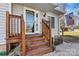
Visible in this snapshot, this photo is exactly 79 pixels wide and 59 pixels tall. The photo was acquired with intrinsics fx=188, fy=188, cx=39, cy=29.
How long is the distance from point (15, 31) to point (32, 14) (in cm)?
69

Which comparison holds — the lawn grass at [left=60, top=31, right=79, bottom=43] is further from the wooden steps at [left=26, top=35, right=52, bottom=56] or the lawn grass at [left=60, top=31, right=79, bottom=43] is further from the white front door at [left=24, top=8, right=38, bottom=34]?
the white front door at [left=24, top=8, right=38, bottom=34]

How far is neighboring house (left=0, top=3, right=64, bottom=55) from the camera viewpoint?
156 inches

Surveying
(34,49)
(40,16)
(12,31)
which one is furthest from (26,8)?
(34,49)

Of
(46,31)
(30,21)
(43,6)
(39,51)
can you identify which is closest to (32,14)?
(30,21)

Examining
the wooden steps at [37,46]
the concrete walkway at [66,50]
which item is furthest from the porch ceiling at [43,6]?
the concrete walkway at [66,50]

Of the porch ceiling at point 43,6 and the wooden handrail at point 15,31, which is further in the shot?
the porch ceiling at point 43,6

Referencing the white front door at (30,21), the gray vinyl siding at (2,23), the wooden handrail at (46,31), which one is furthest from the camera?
the wooden handrail at (46,31)

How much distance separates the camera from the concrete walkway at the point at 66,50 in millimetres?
4059

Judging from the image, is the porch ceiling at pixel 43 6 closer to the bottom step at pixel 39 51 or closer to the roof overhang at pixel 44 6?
the roof overhang at pixel 44 6

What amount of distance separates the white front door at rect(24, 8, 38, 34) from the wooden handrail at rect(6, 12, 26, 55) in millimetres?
142

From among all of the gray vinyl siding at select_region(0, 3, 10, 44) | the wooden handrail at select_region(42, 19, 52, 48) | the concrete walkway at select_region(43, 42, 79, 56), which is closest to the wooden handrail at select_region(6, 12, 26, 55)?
the gray vinyl siding at select_region(0, 3, 10, 44)

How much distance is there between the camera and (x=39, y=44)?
14.1 feet

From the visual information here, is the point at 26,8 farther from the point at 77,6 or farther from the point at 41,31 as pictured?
the point at 77,6

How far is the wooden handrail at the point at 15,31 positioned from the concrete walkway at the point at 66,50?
26.8 inches
